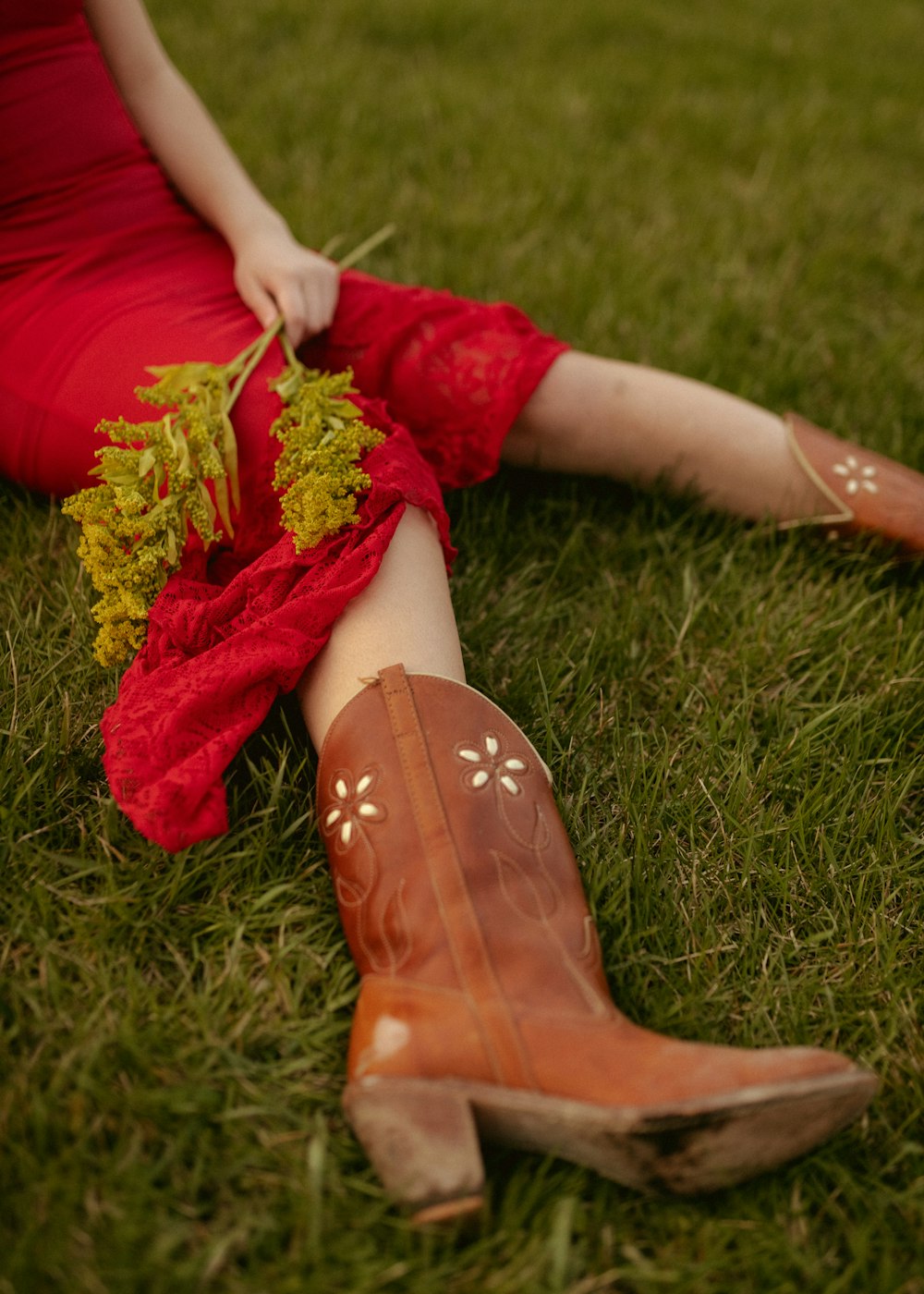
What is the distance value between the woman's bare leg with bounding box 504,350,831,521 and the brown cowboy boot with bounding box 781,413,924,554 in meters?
0.02

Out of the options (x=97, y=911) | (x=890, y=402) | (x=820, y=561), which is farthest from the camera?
(x=890, y=402)

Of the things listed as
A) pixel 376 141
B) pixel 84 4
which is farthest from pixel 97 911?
pixel 376 141

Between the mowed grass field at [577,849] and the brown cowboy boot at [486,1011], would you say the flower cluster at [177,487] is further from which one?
the brown cowboy boot at [486,1011]

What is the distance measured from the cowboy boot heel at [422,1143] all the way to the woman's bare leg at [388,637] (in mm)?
433

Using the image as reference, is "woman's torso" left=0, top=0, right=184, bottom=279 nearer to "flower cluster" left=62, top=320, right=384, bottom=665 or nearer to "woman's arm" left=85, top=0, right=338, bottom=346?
"woman's arm" left=85, top=0, right=338, bottom=346

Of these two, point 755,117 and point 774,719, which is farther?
point 755,117

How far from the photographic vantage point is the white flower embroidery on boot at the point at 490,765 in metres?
1.14

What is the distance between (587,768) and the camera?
1391mm

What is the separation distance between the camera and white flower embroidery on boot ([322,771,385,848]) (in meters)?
1.13

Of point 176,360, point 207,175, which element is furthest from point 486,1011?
point 207,175

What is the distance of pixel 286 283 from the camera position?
1512 mm

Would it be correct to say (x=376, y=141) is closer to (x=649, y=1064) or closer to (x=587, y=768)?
(x=587, y=768)

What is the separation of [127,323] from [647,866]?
104 centimetres

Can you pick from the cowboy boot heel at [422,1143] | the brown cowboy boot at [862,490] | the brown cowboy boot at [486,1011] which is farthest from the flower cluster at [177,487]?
the brown cowboy boot at [862,490]
